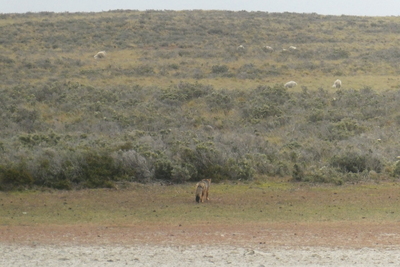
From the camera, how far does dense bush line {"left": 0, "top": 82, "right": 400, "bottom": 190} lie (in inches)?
498

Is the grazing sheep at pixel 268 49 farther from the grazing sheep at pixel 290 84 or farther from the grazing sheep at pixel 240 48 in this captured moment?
the grazing sheep at pixel 290 84

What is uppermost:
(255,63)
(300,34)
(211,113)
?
(300,34)

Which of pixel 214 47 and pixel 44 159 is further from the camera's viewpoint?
pixel 214 47

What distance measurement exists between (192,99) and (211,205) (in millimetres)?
14879

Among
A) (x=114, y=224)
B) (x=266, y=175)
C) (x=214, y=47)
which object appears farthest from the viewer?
(x=214, y=47)

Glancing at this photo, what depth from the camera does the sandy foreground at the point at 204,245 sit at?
21.4 feet

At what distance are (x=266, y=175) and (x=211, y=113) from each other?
962 centimetres

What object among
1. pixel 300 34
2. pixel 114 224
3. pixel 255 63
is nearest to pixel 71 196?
pixel 114 224

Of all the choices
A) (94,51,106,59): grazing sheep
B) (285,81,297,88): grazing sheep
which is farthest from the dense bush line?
(94,51,106,59): grazing sheep

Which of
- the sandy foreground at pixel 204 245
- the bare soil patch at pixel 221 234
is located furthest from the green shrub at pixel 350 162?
the sandy foreground at pixel 204 245

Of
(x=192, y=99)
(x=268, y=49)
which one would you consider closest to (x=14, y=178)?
(x=192, y=99)

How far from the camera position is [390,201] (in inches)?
425

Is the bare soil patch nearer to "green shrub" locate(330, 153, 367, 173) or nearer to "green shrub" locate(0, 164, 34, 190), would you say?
"green shrub" locate(0, 164, 34, 190)

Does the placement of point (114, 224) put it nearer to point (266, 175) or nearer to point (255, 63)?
point (266, 175)
